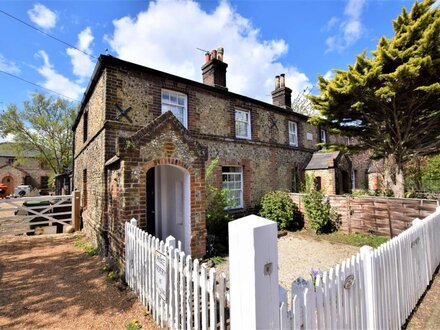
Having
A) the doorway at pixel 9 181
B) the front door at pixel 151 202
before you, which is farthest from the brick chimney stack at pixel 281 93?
the doorway at pixel 9 181

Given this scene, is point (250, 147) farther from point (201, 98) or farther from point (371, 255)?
point (371, 255)

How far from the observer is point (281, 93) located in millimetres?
14773

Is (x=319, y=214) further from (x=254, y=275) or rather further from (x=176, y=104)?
(x=254, y=275)

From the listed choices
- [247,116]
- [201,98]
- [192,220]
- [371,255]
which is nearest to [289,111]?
[247,116]

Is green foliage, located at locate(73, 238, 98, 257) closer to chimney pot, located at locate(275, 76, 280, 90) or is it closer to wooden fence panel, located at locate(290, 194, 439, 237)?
wooden fence panel, located at locate(290, 194, 439, 237)

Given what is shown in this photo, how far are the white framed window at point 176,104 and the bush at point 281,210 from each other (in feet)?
16.9

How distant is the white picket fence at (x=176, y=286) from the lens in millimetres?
2408

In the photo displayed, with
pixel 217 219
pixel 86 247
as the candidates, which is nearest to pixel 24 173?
pixel 86 247

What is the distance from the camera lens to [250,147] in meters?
11.4

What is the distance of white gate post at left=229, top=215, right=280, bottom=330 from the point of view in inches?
64.4

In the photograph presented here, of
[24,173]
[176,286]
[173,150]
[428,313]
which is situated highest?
[24,173]

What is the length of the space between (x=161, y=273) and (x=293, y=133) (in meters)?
12.9

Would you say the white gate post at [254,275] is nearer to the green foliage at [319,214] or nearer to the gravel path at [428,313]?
the gravel path at [428,313]

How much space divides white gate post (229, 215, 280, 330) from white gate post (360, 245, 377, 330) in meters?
1.65
